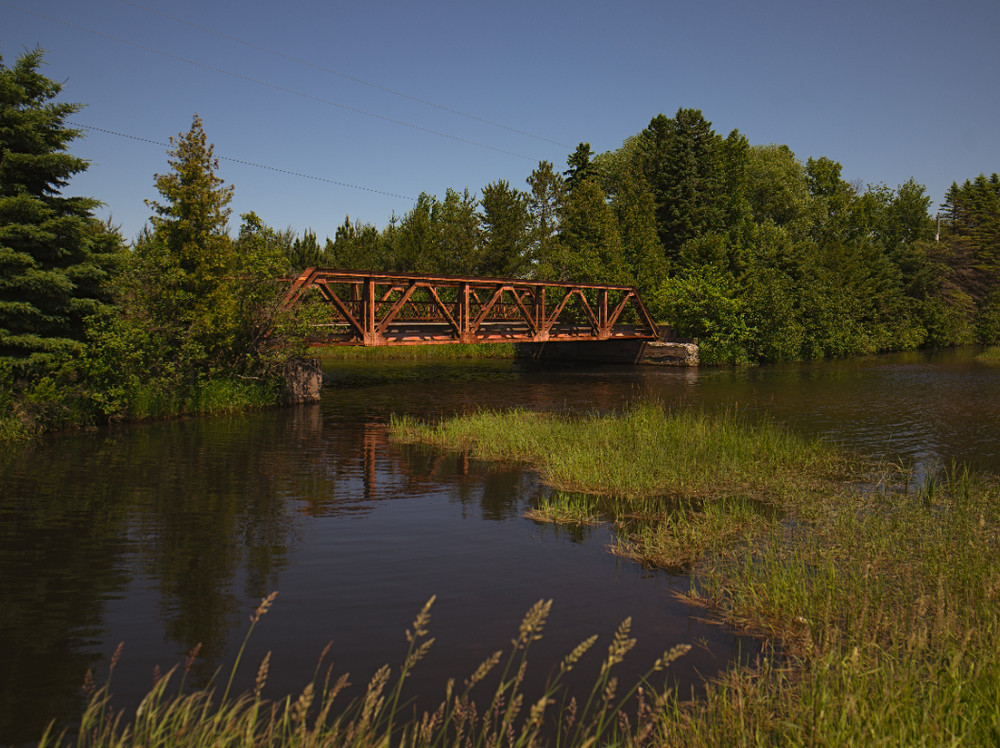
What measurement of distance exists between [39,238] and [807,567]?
683 inches

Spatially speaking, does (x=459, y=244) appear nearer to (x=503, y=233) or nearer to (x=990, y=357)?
(x=503, y=233)

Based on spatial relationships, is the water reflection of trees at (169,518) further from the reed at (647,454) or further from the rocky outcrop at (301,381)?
the rocky outcrop at (301,381)

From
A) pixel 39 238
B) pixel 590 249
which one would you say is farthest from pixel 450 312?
pixel 39 238

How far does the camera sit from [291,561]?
8.68m

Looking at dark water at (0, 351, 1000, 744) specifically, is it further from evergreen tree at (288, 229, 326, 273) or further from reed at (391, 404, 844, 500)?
evergreen tree at (288, 229, 326, 273)

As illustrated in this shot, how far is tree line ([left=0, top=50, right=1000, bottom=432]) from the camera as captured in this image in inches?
688

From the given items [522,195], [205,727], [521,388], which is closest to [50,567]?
[205,727]

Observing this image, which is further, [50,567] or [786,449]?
[786,449]

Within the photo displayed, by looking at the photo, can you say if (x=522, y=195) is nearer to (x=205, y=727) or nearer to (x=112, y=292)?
(x=112, y=292)

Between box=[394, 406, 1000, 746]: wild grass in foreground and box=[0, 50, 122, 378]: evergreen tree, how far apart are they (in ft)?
31.3

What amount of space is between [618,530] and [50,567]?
22.7 feet

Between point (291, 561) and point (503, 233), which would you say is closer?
point (291, 561)

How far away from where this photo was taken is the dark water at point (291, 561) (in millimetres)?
6133

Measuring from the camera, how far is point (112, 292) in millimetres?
18719
